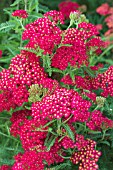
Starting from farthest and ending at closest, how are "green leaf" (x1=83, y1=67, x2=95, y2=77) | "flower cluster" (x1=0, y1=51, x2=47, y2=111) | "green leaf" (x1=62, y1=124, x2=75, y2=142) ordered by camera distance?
1. "green leaf" (x1=83, y1=67, x2=95, y2=77)
2. "flower cluster" (x1=0, y1=51, x2=47, y2=111)
3. "green leaf" (x1=62, y1=124, x2=75, y2=142)

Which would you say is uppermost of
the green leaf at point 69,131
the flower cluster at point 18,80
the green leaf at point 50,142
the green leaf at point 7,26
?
the green leaf at point 7,26

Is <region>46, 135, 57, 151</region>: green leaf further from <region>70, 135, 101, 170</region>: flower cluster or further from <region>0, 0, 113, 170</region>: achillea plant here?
<region>70, 135, 101, 170</region>: flower cluster

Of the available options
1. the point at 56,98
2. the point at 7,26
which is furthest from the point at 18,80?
the point at 7,26

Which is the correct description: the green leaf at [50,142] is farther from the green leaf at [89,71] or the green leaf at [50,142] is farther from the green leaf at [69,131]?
the green leaf at [89,71]

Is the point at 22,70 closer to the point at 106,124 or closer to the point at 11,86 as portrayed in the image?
the point at 11,86

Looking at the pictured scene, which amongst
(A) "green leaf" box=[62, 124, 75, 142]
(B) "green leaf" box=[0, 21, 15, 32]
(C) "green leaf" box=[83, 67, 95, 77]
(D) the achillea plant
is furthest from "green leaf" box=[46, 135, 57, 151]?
(B) "green leaf" box=[0, 21, 15, 32]

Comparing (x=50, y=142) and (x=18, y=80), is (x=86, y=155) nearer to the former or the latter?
(x=50, y=142)

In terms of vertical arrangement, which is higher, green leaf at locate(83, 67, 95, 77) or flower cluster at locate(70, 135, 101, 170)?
green leaf at locate(83, 67, 95, 77)

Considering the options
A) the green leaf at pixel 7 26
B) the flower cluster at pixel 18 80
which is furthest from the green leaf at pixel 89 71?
the green leaf at pixel 7 26
